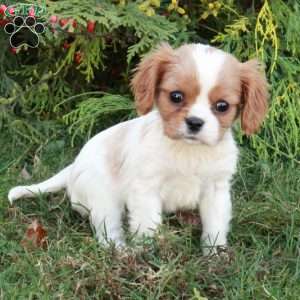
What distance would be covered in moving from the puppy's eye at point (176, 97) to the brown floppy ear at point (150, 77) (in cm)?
18

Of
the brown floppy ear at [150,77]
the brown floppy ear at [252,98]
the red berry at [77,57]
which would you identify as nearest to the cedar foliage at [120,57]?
the red berry at [77,57]

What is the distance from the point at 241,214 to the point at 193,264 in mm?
854

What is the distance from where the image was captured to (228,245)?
3959 mm

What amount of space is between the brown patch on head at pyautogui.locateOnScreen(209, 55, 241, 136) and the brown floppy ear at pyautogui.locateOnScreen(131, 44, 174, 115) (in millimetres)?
301

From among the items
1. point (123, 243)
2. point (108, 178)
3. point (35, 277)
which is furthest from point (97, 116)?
point (35, 277)

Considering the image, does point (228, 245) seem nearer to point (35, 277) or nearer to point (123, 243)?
point (123, 243)

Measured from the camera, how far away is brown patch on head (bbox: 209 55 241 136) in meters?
3.38

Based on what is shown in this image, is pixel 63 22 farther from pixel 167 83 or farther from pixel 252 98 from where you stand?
pixel 252 98

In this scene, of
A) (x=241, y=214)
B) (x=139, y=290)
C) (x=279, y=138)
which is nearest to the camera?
(x=139, y=290)

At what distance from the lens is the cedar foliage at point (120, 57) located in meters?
4.92

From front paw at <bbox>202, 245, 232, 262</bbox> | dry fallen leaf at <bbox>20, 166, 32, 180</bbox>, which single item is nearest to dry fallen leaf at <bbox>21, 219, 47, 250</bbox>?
dry fallen leaf at <bbox>20, 166, 32, 180</bbox>

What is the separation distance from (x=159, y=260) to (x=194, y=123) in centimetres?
72

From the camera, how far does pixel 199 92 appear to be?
11.0 ft

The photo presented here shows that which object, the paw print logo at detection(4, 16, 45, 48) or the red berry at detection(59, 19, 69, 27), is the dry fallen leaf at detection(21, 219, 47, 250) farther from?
the paw print logo at detection(4, 16, 45, 48)
